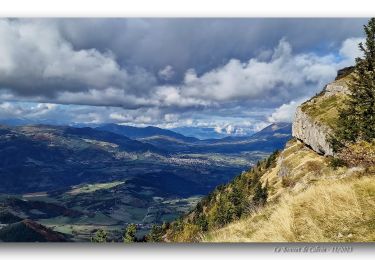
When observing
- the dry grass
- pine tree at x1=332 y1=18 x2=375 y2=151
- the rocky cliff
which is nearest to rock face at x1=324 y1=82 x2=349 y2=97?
the rocky cliff

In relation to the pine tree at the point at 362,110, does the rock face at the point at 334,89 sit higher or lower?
higher

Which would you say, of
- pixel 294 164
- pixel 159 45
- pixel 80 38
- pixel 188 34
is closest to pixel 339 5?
pixel 188 34

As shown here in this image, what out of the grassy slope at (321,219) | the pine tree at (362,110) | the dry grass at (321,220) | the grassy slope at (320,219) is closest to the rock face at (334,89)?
the pine tree at (362,110)

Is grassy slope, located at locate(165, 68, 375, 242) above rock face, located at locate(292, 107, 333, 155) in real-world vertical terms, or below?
below

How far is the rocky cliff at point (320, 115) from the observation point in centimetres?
8288

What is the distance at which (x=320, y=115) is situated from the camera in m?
92.2

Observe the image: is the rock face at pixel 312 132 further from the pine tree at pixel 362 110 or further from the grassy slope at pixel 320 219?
the grassy slope at pixel 320 219

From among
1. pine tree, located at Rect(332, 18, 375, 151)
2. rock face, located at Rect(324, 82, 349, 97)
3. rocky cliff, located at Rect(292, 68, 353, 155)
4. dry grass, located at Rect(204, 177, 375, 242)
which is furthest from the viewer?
rock face, located at Rect(324, 82, 349, 97)

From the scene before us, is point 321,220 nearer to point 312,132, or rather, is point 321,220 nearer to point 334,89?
point 312,132

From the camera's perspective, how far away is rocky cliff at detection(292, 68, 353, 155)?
82.9 meters

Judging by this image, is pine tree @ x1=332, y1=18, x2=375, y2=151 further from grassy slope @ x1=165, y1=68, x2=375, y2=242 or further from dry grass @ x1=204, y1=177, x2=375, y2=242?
dry grass @ x1=204, y1=177, x2=375, y2=242

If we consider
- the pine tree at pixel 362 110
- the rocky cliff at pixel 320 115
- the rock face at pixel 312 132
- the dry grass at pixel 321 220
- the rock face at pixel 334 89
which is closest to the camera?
the dry grass at pixel 321 220

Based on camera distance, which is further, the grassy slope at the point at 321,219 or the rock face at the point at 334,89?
the rock face at the point at 334,89

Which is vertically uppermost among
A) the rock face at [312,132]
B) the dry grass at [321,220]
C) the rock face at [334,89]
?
the rock face at [334,89]
